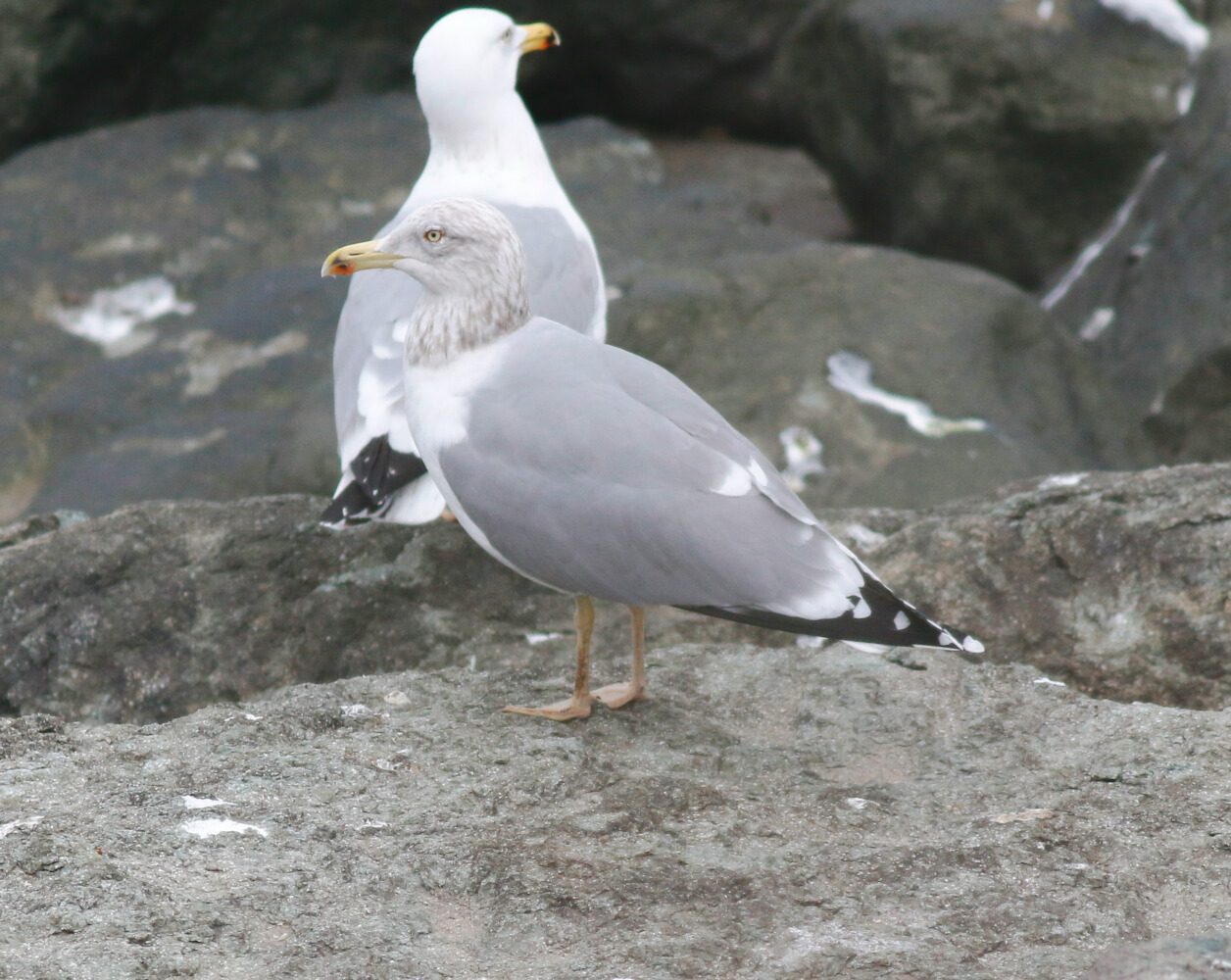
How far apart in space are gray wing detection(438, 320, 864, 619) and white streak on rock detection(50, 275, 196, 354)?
427 cm

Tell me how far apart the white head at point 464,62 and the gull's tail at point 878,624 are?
2621 millimetres

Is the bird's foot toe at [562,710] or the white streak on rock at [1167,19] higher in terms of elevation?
the white streak on rock at [1167,19]

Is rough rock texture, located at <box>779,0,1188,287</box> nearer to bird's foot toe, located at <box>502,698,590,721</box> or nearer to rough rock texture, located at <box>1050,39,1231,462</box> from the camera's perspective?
rough rock texture, located at <box>1050,39,1231,462</box>

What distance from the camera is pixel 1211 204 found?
6.25 meters

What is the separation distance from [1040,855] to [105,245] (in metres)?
5.73

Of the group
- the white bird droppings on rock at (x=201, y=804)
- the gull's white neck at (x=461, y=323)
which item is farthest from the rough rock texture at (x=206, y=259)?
the white bird droppings on rock at (x=201, y=804)

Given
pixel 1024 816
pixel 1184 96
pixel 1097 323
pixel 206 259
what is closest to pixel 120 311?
pixel 206 259

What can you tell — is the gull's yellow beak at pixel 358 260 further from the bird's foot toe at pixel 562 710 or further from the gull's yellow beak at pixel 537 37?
the gull's yellow beak at pixel 537 37

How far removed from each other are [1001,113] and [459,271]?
4.64m

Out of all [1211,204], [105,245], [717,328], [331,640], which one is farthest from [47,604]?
[1211,204]

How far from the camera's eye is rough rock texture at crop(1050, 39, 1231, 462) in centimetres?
593

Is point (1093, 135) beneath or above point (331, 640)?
above

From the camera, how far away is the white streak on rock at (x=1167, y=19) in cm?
696

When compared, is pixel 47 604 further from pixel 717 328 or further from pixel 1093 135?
pixel 1093 135
